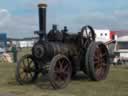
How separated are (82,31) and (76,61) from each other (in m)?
1.17

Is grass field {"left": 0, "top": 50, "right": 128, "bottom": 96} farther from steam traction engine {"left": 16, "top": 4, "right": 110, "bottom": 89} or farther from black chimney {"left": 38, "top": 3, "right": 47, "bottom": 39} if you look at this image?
black chimney {"left": 38, "top": 3, "right": 47, "bottom": 39}

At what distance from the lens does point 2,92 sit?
11203mm

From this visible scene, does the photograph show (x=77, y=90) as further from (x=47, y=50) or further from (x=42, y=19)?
(x=42, y=19)

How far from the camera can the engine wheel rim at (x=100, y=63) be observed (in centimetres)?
1413

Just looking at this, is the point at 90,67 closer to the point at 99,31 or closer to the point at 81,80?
the point at 81,80

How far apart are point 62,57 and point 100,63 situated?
102 inches

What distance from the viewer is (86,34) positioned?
565 inches

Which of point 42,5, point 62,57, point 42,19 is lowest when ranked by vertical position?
point 62,57

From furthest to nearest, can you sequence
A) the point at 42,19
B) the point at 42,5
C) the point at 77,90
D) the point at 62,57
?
the point at 42,5 < the point at 42,19 < the point at 62,57 < the point at 77,90

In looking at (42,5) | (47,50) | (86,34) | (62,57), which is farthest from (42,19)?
(86,34)

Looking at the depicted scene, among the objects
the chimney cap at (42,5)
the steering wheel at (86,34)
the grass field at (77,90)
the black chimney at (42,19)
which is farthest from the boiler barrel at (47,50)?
the chimney cap at (42,5)

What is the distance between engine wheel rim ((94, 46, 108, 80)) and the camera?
46.4ft

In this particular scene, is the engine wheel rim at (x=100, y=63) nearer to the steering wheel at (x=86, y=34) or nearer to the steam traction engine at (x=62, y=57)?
the steam traction engine at (x=62, y=57)

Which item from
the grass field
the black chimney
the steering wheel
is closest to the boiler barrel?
the black chimney
